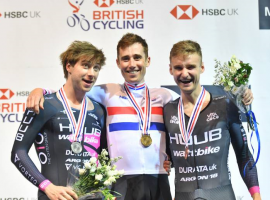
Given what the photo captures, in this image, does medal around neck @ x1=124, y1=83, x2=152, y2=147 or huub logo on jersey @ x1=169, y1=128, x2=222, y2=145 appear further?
medal around neck @ x1=124, y1=83, x2=152, y2=147

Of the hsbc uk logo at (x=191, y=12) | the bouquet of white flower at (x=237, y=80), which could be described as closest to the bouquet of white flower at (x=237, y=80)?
the bouquet of white flower at (x=237, y=80)

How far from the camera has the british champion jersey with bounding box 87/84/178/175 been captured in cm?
304

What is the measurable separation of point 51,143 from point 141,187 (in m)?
0.68

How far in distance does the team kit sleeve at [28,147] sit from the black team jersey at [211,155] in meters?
0.86

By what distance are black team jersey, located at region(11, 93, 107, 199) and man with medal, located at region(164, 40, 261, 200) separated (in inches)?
22.8

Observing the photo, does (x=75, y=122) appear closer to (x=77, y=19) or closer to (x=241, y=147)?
(x=241, y=147)

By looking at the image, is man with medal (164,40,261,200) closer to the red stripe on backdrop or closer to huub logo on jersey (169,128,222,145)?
huub logo on jersey (169,128,222,145)

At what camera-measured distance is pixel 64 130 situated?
2.86m

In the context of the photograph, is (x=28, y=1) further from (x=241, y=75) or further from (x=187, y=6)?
(x=241, y=75)

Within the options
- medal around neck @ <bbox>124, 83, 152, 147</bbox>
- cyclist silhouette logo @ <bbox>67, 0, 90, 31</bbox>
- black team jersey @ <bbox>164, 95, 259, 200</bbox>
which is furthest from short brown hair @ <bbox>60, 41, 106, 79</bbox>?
cyclist silhouette logo @ <bbox>67, 0, 90, 31</bbox>

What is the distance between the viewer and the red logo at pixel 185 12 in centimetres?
429

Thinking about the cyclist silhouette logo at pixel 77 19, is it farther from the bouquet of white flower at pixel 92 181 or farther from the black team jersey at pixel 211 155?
the bouquet of white flower at pixel 92 181

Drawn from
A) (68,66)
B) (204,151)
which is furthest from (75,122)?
(204,151)

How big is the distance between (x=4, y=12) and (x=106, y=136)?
1.99 metres
